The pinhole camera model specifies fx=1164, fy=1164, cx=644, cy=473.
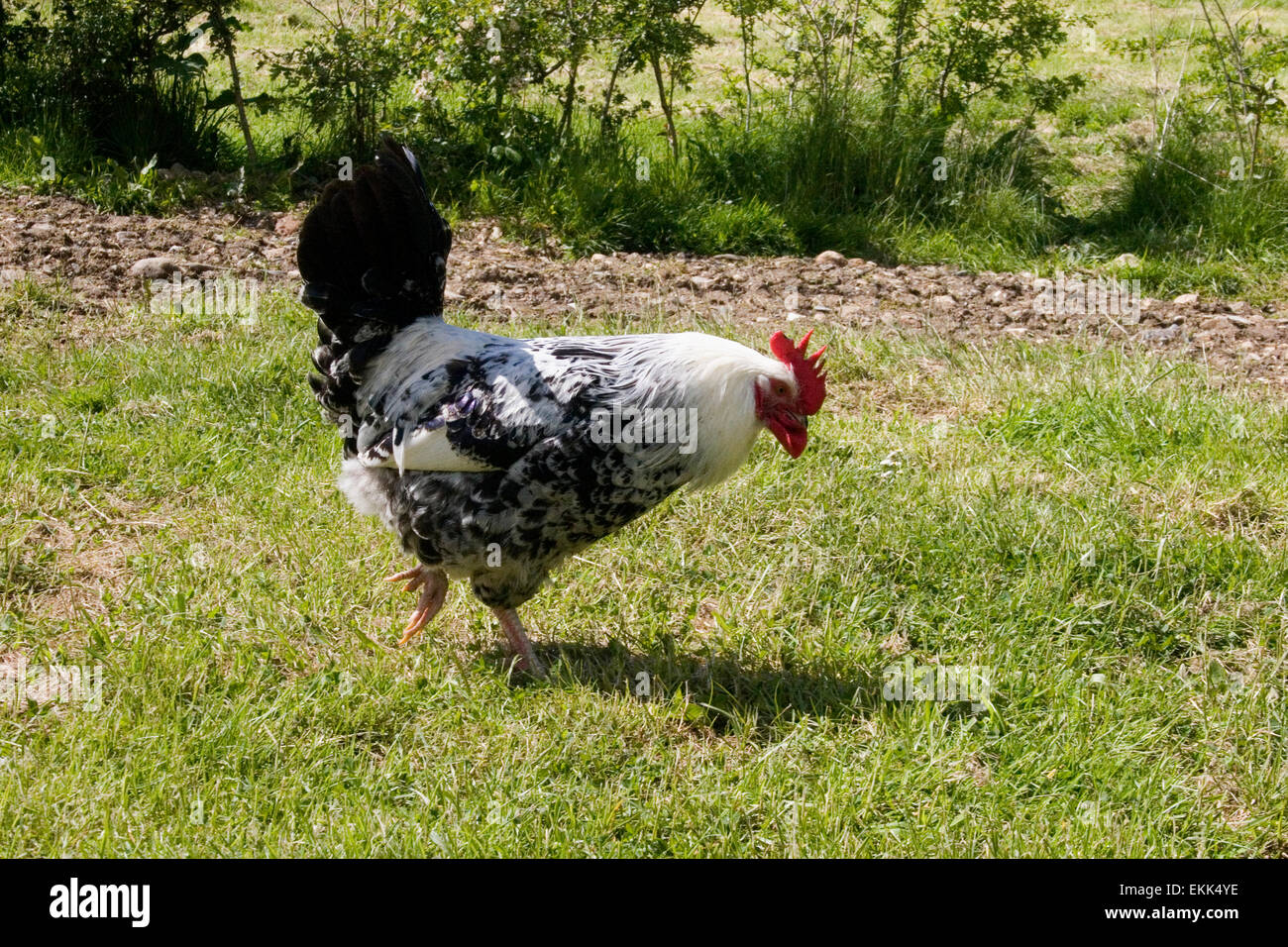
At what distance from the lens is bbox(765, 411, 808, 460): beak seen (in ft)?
13.1

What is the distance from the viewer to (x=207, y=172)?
8883 mm

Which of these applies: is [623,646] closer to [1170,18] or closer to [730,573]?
[730,573]

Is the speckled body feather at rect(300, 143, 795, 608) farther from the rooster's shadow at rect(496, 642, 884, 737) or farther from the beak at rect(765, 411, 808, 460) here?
the rooster's shadow at rect(496, 642, 884, 737)

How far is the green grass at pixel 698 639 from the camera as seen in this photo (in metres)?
3.42

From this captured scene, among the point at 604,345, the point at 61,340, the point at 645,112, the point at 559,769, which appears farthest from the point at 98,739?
the point at 645,112

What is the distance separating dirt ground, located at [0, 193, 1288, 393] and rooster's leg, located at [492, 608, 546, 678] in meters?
2.81

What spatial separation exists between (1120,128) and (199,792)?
1039 cm

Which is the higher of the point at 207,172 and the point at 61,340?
the point at 207,172

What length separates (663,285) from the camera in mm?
7504

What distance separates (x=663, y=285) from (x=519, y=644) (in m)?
3.75

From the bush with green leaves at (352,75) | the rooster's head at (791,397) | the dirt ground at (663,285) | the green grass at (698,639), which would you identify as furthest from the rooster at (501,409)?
the bush with green leaves at (352,75)

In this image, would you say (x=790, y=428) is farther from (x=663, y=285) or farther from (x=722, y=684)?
(x=663, y=285)

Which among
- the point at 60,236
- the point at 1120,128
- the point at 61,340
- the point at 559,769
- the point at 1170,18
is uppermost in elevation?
the point at 1170,18

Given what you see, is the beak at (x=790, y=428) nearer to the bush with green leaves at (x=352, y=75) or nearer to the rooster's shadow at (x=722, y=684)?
the rooster's shadow at (x=722, y=684)
